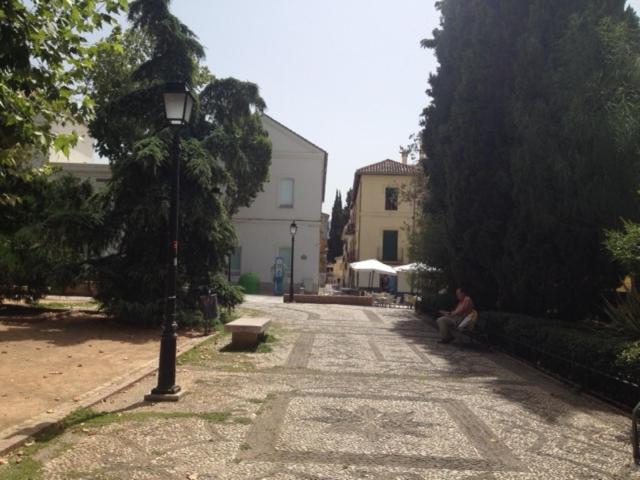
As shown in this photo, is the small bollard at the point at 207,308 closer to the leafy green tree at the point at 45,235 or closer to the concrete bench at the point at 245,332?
the concrete bench at the point at 245,332

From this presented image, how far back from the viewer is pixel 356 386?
8.03 m

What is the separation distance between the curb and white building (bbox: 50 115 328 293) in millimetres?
28185

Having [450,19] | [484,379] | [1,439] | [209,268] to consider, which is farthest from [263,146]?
[1,439]

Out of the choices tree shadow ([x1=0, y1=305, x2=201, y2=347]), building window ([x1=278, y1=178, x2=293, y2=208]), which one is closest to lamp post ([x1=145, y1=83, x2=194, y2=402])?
tree shadow ([x1=0, y1=305, x2=201, y2=347])

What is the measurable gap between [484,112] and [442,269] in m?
5.81

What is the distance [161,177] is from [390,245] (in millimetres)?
38385

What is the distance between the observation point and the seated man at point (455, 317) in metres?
13.0

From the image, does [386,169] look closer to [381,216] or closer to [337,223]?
[381,216]

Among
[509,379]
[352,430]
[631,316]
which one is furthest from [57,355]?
[631,316]

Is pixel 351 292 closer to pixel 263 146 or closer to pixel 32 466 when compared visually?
pixel 263 146

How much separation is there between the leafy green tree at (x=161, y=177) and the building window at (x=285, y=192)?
21600 millimetres

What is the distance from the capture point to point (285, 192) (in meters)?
38.5

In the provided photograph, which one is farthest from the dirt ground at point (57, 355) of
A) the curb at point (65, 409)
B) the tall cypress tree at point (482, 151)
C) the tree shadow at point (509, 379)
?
the tall cypress tree at point (482, 151)

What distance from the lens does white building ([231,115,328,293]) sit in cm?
3756
